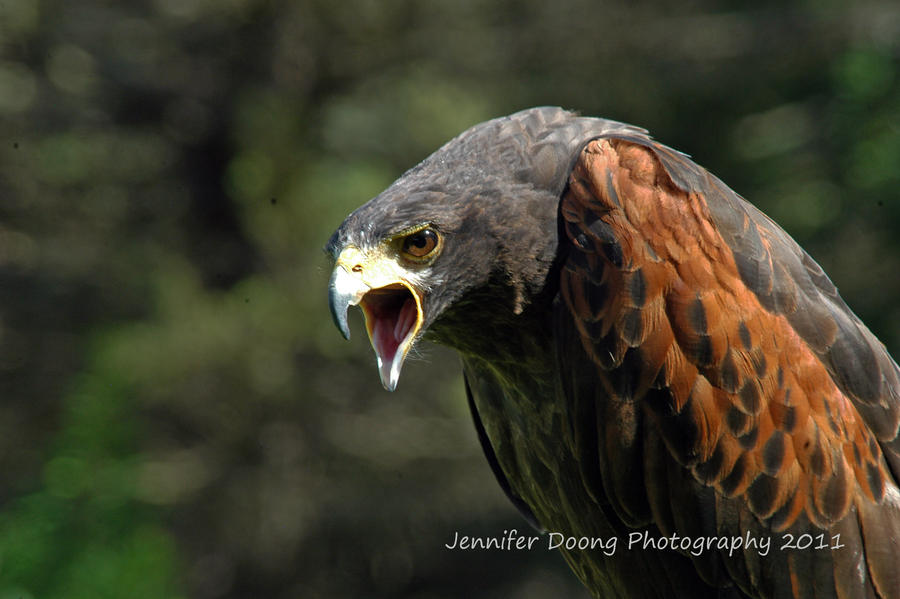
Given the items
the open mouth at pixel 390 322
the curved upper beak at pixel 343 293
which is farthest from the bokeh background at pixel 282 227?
the curved upper beak at pixel 343 293

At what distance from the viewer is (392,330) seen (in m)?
2.55

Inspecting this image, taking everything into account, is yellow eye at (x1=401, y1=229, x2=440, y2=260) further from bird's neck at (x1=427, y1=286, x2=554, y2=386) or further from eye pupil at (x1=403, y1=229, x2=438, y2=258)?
bird's neck at (x1=427, y1=286, x2=554, y2=386)

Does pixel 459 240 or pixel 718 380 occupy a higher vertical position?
pixel 459 240

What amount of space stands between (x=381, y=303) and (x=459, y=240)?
→ 0.92 ft

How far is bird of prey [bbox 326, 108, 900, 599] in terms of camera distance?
8.16ft

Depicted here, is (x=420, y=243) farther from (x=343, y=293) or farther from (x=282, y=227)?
(x=282, y=227)

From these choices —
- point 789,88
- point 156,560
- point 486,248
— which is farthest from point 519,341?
point 789,88

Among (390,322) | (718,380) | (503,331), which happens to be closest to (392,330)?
(390,322)

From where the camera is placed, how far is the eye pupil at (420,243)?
8.18 feet

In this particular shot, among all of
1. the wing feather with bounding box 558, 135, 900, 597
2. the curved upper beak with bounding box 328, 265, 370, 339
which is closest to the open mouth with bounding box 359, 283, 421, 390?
the curved upper beak with bounding box 328, 265, 370, 339

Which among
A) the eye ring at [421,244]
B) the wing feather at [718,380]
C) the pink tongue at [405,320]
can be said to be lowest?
the wing feather at [718,380]

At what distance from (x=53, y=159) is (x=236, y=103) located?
58.6 inches

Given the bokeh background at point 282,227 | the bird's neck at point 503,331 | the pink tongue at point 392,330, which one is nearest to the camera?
the pink tongue at point 392,330

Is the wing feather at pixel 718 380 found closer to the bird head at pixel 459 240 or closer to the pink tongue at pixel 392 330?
the bird head at pixel 459 240
